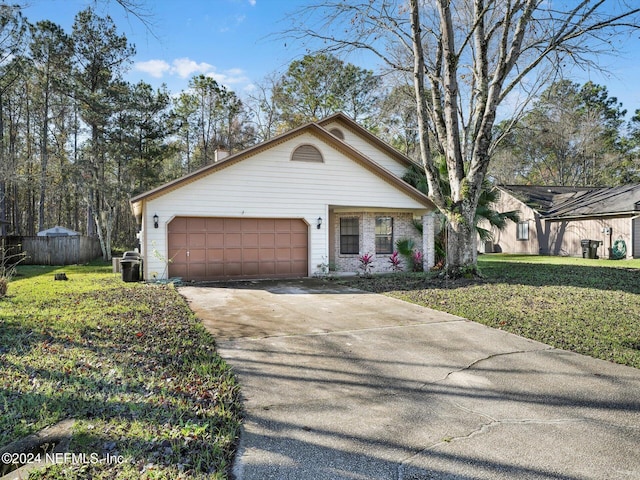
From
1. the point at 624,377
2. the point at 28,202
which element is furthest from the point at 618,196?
the point at 28,202

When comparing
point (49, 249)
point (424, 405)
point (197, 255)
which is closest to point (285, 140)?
point (197, 255)

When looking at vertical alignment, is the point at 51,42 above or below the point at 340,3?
above

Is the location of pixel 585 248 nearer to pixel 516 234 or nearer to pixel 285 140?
pixel 516 234

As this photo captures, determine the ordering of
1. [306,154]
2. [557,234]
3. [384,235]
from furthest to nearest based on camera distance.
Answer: [557,234], [384,235], [306,154]

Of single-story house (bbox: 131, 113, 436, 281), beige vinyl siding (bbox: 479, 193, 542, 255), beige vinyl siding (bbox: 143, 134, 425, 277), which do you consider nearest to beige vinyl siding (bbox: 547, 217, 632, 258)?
beige vinyl siding (bbox: 479, 193, 542, 255)

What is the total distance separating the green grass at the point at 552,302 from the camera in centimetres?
562

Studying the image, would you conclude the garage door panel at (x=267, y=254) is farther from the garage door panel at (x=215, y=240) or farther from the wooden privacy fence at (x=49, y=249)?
the wooden privacy fence at (x=49, y=249)

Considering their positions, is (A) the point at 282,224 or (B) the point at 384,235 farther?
(B) the point at 384,235

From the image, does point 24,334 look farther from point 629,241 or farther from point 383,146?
point 629,241

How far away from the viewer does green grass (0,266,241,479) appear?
273 cm

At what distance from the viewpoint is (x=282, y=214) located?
1344cm

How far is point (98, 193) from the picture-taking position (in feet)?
85.6

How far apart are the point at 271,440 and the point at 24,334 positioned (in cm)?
492

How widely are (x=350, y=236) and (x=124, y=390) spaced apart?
11.8 metres
